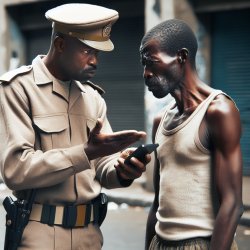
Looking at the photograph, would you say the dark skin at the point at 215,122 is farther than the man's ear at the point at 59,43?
No

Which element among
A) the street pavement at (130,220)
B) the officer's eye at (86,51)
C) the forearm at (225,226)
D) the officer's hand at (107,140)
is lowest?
the street pavement at (130,220)

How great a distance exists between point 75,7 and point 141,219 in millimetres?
5248

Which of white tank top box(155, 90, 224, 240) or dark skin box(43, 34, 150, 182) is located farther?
dark skin box(43, 34, 150, 182)

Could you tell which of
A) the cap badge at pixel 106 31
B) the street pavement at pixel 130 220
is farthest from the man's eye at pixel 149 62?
the street pavement at pixel 130 220

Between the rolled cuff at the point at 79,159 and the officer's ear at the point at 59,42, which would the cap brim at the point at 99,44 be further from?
the rolled cuff at the point at 79,159

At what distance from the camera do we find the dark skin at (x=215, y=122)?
7.28 ft

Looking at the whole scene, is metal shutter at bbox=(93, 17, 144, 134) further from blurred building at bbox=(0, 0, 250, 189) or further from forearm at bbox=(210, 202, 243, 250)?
forearm at bbox=(210, 202, 243, 250)

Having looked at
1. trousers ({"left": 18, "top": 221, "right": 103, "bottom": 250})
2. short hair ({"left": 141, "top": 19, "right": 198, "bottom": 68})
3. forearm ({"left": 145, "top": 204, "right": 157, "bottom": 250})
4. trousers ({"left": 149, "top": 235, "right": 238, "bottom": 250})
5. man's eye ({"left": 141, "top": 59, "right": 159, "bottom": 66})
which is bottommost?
trousers ({"left": 18, "top": 221, "right": 103, "bottom": 250})

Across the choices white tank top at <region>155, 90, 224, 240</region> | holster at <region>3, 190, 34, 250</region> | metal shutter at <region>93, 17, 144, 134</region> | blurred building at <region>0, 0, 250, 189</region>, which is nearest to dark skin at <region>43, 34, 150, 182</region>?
white tank top at <region>155, 90, 224, 240</region>

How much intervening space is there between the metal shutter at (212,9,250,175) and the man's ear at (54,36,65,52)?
7195mm

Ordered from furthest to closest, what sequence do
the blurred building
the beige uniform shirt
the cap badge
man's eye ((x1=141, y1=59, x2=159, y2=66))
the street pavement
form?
the blurred building → the street pavement → the cap badge → the beige uniform shirt → man's eye ((x1=141, y1=59, x2=159, y2=66))

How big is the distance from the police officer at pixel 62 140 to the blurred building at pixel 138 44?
640 cm

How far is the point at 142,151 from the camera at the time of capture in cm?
251

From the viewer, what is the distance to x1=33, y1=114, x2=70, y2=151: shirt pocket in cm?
265
